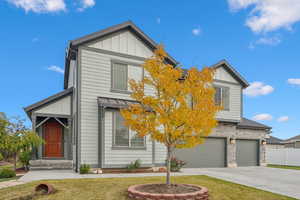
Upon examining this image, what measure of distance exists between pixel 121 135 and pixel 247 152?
1138 centimetres

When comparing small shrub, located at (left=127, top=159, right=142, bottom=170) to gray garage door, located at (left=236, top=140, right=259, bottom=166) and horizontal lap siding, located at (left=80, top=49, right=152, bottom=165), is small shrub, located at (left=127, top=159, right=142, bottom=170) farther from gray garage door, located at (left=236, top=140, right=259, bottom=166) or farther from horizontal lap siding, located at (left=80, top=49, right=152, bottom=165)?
gray garage door, located at (left=236, top=140, right=259, bottom=166)

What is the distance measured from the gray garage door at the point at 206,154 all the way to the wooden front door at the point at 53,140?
731 cm

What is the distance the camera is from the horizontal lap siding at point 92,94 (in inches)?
537

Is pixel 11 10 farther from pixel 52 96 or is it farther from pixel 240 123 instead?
pixel 240 123

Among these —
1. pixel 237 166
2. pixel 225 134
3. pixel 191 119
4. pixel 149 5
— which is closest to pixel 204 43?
pixel 149 5

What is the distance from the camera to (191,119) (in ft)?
26.5

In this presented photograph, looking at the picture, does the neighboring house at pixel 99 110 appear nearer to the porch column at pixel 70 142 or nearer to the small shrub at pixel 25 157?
the porch column at pixel 70 142

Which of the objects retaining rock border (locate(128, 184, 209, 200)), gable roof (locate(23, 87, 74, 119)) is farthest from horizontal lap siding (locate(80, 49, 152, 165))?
retaining rock border (locate(128, 184, 209, 200))

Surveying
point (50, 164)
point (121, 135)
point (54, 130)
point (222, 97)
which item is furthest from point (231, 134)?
point (50, 164)

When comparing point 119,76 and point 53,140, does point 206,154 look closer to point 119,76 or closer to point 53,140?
point 119,76

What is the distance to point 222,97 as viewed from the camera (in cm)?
1944

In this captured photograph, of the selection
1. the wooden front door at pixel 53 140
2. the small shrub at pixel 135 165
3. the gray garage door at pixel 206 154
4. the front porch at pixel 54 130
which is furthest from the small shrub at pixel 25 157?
the gray garage door at pixel 206 154

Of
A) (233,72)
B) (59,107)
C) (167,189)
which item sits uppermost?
(233,72)

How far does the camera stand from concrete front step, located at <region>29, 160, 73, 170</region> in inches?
576
